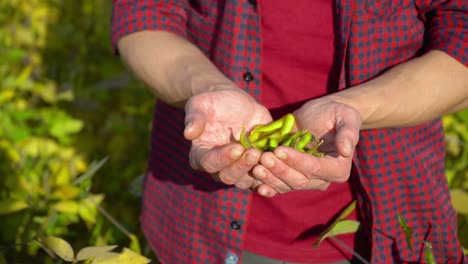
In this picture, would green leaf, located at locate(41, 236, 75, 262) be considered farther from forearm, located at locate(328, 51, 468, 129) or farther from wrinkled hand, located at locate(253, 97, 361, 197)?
forearm, located at locate(328, 51, 468, 129)

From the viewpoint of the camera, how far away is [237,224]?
4.80ft

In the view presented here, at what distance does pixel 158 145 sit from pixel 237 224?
36 centimetres

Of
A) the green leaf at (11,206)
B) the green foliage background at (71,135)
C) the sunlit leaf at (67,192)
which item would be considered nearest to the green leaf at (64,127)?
the green foliage background at (71,135)

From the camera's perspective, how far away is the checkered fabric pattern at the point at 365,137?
4.52 ft

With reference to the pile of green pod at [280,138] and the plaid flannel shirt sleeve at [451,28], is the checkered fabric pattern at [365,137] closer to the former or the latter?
the plaid flannel shirt sleeve at [451,28]

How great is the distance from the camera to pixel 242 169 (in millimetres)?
1153

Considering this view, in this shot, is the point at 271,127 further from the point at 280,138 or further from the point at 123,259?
the point at 123,259

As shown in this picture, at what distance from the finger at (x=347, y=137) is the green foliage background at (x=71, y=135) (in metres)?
0.77

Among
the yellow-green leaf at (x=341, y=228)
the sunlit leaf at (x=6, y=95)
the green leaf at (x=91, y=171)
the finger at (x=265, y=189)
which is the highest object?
the finger at (x=265, y=189)

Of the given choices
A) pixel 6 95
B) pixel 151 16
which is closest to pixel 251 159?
pixel 151 16

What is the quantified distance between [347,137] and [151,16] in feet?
2.07

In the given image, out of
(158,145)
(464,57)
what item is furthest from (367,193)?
(158,145)

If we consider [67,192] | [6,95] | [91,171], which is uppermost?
[91,171]

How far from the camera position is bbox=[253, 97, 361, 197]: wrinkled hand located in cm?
110
